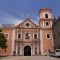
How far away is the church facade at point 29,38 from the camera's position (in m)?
47.5

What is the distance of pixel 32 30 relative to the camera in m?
49.3

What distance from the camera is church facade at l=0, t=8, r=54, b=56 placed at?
156 ft

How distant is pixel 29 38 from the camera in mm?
48688

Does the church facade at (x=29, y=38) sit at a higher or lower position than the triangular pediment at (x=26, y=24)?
lower

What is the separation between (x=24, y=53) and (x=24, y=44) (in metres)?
2.65

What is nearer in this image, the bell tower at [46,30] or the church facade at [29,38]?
the church facade at [29,38]

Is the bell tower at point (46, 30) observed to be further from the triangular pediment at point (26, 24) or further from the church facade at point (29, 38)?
the triangular pediment at point (26, 24)

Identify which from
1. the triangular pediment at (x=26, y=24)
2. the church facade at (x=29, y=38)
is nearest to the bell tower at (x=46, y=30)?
the church facade at (x=29, y=38)

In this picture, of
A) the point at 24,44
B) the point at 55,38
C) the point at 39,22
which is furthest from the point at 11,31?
the point at 55,38

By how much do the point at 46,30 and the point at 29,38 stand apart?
558 cm

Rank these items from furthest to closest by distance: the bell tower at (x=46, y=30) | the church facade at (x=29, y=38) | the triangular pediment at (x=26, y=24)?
the triangular pediment at (x=26, y=24), the bell tower at (x=46, y=30), the church facade at (x=29, y=38)

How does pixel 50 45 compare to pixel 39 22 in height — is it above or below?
below

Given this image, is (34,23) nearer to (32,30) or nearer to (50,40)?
(32,30)

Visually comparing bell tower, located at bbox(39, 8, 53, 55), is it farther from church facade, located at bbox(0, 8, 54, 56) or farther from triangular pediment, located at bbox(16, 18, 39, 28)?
triangular pediment, located at bbox(16, 18, 39, 28)
